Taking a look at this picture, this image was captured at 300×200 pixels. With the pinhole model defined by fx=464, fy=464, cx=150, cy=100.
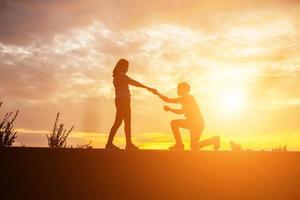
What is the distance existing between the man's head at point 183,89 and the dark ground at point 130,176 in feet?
10.2

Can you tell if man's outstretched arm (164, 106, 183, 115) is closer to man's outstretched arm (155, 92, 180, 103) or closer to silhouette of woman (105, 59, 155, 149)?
man's outstretched arm (155, 92, 180, 103)

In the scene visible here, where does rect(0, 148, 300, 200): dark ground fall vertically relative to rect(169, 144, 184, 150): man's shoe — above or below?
below

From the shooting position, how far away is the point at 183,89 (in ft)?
37.0

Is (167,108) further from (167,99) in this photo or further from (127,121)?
(127,121)

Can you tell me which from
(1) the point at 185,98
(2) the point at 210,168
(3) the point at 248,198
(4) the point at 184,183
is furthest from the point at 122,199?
(1) the point at 185,98

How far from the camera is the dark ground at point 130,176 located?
789 centimetres

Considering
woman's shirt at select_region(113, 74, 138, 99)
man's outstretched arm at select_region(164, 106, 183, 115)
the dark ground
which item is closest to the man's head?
man's outstretched arm at select_region(164, 106, 183, 115)

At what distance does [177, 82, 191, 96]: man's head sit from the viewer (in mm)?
11283

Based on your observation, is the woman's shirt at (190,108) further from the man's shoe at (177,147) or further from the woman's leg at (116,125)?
the woman's leg at (116,125)

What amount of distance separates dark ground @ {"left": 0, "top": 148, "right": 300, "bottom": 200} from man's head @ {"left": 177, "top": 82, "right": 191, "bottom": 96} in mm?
3102

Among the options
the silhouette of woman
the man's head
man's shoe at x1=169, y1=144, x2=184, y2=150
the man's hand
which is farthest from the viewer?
the man's hand

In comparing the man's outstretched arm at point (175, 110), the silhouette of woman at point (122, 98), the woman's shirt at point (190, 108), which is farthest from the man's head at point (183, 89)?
the silhouette of woman at point (122, 98)

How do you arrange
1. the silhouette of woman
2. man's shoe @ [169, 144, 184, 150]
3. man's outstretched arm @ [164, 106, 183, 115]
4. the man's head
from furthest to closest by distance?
man's outstretched arm @ [164, 106, 183, 115] < the man's head < the silhouette of woman < man's shoe @ [169, 144, 184, 150]

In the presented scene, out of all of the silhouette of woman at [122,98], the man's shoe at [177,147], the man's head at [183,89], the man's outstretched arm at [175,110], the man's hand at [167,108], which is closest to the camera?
the man's shoe at [177,147]
